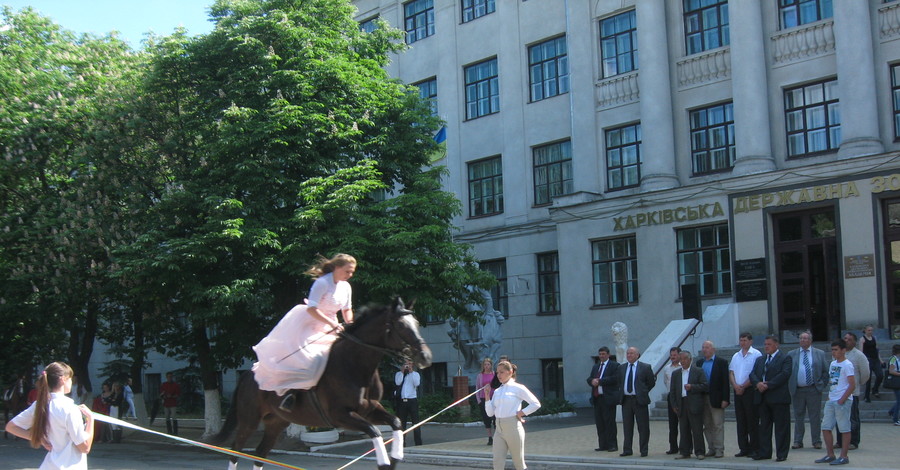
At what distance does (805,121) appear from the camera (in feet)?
89.1

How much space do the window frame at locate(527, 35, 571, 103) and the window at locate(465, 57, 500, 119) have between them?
1743mm

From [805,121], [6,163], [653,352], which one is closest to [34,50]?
[6,163]

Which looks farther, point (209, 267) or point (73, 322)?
point (73, 322)

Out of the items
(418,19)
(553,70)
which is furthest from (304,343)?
(418,19)

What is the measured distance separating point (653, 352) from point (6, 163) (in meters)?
18.2

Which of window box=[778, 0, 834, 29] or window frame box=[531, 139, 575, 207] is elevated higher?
window box=[778, 0, 834, 29]

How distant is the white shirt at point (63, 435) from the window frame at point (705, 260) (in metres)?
22.5

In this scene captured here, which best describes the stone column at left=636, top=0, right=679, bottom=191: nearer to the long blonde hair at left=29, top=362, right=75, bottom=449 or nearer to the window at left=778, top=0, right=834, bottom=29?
the window at left=778, top=0, right=834, bottom=29

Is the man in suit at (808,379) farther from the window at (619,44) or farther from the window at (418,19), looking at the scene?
the window at (418,19)

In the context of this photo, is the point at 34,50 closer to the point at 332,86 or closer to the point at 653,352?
the point at 332,86

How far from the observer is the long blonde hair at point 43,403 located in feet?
27.9

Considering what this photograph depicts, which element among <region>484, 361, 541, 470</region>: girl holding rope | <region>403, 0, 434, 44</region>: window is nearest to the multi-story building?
<region>403, 0, 434, 44</region>: window

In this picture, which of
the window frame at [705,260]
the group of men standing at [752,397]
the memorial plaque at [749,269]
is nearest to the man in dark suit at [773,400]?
the group of men standing at [752,397]

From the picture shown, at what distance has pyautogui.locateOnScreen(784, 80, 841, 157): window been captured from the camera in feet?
87.0
